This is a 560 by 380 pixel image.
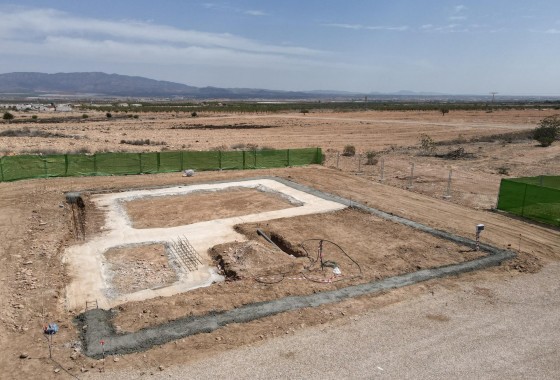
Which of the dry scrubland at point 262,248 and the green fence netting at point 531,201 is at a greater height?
the green fence netting at point 531,201

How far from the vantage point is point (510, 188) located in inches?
776

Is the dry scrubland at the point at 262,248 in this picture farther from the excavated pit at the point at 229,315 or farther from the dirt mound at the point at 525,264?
the excavated pit at the point at 229,315

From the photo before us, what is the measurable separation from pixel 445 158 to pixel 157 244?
2774 centimetres

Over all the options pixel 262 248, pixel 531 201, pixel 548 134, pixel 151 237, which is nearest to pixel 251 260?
pixel 262 248

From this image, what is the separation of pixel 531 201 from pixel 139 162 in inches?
889

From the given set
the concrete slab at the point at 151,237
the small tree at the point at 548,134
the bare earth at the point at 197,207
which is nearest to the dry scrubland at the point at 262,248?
the bare earth at the point at 197,207

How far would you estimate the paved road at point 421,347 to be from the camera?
333 inches

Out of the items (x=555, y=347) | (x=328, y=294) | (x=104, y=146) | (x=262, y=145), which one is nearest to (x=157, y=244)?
(x=328, y=294)

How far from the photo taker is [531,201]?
19.0 meters

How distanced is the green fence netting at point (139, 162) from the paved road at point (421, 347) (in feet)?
66.0

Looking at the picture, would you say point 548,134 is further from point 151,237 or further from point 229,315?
point 229,315

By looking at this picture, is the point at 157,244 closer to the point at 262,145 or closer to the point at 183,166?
the point at 183,166

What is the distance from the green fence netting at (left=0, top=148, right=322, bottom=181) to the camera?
25203 millimetres

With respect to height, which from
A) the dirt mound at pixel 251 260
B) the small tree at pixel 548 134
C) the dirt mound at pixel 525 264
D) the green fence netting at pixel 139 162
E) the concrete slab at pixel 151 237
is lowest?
the concrete slab at pixel 151 237
